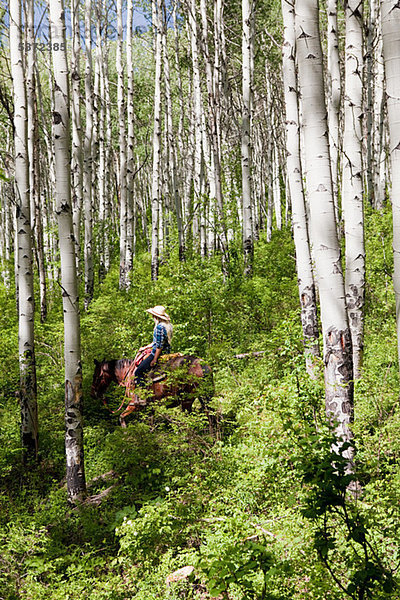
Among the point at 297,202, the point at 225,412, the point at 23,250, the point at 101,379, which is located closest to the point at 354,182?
the point at 297,202

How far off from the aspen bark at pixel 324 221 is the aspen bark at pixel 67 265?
2.68m

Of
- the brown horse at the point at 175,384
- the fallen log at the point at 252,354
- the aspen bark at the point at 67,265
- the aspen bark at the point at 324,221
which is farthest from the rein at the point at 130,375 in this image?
the aspen bark at the point at 324,221

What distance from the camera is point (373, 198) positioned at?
1620cm

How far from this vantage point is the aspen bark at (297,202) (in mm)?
6398

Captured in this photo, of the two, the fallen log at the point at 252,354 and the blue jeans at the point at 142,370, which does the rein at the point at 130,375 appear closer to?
the blue jeans at the point at 142,370

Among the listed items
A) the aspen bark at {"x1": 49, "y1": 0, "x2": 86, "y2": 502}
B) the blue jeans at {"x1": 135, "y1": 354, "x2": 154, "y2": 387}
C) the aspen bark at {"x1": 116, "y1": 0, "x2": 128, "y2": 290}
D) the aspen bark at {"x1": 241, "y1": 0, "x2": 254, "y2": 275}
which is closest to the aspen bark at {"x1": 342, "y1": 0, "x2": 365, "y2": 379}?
the blue jeans at {"x1": 135, "y1": 354, "x2": 154, "y2": 387}

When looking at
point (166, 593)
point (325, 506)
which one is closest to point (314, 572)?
point (325, 506)

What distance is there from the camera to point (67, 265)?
5133 mm

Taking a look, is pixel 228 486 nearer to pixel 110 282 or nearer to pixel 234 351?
pixel 234 351

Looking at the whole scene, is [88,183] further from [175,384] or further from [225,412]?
[225,412]

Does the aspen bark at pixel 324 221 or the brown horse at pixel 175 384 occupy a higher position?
the aspen bark at pixel 324 221

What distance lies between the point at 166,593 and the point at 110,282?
1364 cm

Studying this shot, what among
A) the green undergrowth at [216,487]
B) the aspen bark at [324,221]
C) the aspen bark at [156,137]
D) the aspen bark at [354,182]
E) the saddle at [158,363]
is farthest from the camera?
the aspen bark at [156,137]

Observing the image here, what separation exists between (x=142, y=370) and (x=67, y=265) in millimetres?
2299
